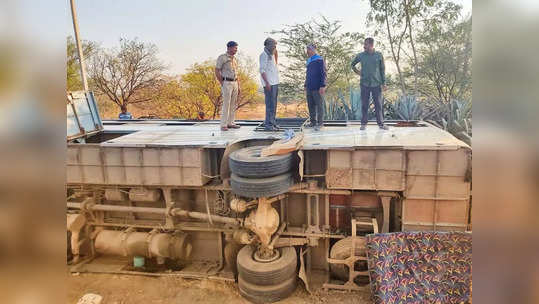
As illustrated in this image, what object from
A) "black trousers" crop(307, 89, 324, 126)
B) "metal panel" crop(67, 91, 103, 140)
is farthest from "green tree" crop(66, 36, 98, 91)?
"black trousers" crop(307, 89, 324, 126)

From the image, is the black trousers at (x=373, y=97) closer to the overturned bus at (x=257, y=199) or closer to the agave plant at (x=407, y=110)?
the overturned bus at (x=257, y=199)

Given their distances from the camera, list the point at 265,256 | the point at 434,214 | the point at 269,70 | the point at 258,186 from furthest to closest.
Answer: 1. the point at 269,70
2. the point at 265,256
3. the point at 434,214
4. the point at 258,186

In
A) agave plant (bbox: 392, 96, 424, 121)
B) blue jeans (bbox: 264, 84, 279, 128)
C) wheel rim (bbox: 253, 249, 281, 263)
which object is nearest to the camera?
wheel rim (bbox: 253, 249, 281, 263)

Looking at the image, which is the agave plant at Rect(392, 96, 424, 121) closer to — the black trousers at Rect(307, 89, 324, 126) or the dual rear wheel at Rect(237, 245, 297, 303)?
the black trousers at Rect(307, 89, 324, 126)

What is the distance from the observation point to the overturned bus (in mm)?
6016

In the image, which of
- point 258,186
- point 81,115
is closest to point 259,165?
point 258,186

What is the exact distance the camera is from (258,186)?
18.8 feet

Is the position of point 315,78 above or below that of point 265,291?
above

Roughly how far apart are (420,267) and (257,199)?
2.72 m

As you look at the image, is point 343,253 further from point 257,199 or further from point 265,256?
point 257,199

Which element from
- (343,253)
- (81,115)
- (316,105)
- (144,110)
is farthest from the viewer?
(144,110)

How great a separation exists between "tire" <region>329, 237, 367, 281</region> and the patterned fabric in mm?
467
